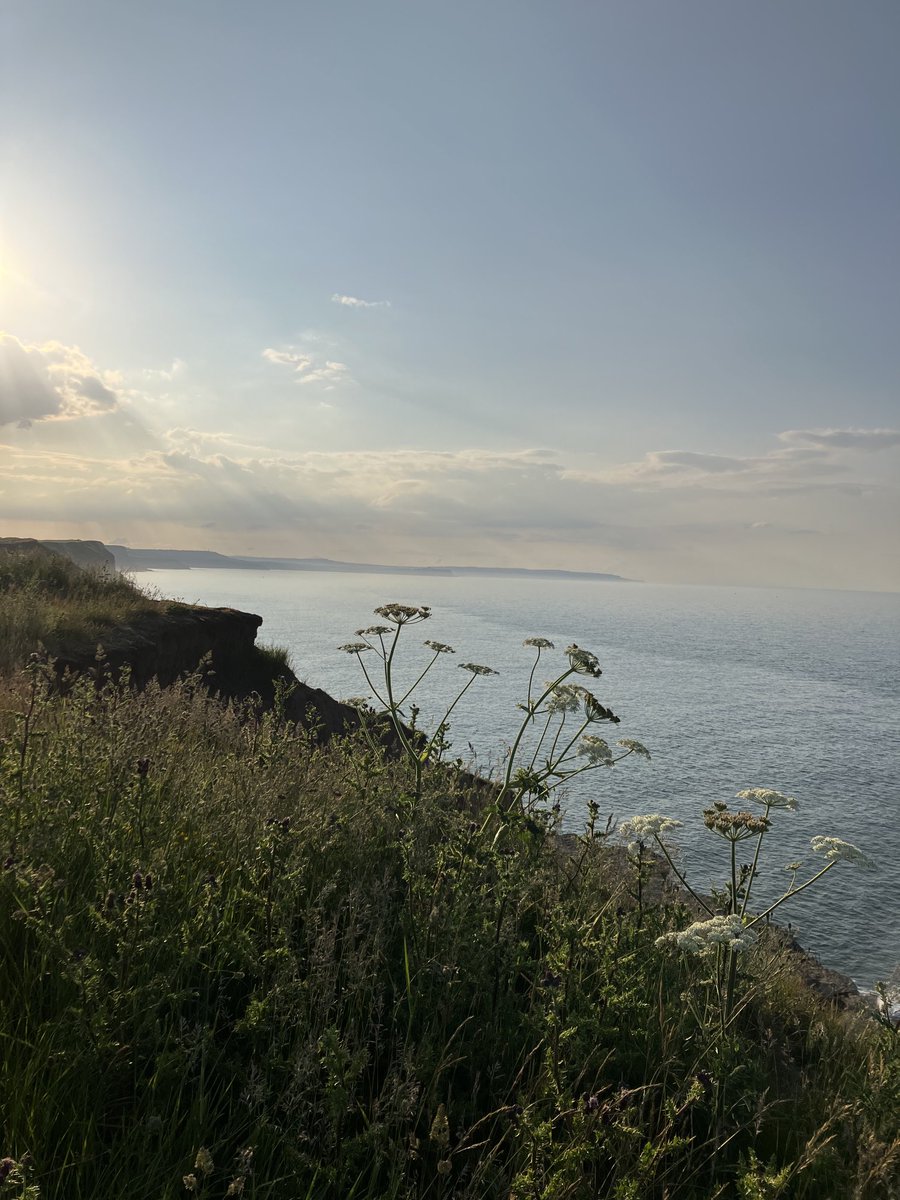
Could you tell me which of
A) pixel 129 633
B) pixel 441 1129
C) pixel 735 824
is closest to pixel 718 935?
pixel 735 824

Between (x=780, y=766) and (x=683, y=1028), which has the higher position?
(x=683, y=1028)

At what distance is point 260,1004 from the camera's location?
2850 millimetres

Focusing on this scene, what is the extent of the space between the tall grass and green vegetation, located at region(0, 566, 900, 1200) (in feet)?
0.06

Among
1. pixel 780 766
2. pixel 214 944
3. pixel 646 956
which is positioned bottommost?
pixel 780 766

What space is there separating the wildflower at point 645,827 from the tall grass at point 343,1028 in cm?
31

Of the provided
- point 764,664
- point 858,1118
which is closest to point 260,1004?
point 858,1118

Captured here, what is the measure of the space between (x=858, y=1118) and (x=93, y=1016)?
3.92 metres

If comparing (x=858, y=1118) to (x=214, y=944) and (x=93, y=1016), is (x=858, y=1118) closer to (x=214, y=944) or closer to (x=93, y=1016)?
(x=214, y=944)

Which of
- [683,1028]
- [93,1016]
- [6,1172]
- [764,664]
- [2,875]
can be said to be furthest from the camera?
[764,664]

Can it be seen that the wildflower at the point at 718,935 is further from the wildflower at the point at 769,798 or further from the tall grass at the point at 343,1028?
the wildflower at the point at 769,798

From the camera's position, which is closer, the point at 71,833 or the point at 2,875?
the point at 2,875

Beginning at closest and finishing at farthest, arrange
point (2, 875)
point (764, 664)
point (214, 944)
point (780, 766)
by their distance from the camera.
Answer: point (2, 875), point (214, 944), point (780, 766), point (764, 664)

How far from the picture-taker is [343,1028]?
3410 mm

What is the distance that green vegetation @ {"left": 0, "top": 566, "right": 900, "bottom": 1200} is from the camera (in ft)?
8.53
